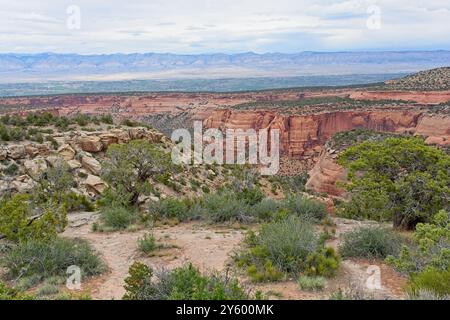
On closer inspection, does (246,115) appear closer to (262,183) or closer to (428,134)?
(428,134)

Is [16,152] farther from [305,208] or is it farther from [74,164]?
[305,208]

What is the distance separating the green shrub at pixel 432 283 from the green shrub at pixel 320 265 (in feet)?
4.95

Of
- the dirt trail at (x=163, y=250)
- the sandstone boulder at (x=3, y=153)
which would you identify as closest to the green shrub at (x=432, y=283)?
the dirt trail at (x=163, y=250)

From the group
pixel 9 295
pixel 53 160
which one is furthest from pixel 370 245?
pixel 53 160

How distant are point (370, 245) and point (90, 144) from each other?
581 inches

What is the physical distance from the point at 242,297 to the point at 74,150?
15764mm

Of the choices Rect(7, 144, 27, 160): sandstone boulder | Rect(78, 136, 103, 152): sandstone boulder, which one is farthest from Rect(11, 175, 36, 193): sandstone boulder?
Rect(78, 136, 103, 152): sandstone boulder

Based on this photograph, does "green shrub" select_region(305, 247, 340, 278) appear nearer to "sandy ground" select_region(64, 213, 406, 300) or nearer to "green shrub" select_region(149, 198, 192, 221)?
"sandy ground" select_region(64, 213, 406, 300)

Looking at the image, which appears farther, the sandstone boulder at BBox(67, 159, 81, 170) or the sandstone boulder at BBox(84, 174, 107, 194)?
the sandstone boulder at BBox(67, 159, 81, 170)

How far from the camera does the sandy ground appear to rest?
7.15 meters

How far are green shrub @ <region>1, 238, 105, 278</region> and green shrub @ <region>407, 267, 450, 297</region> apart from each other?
18.4 ft

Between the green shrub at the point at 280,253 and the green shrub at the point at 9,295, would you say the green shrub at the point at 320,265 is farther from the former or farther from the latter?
the green shrub at the point at 9,295

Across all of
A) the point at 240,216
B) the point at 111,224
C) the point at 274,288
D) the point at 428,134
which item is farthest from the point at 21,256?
the point at 428,134

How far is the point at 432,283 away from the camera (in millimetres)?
6133
